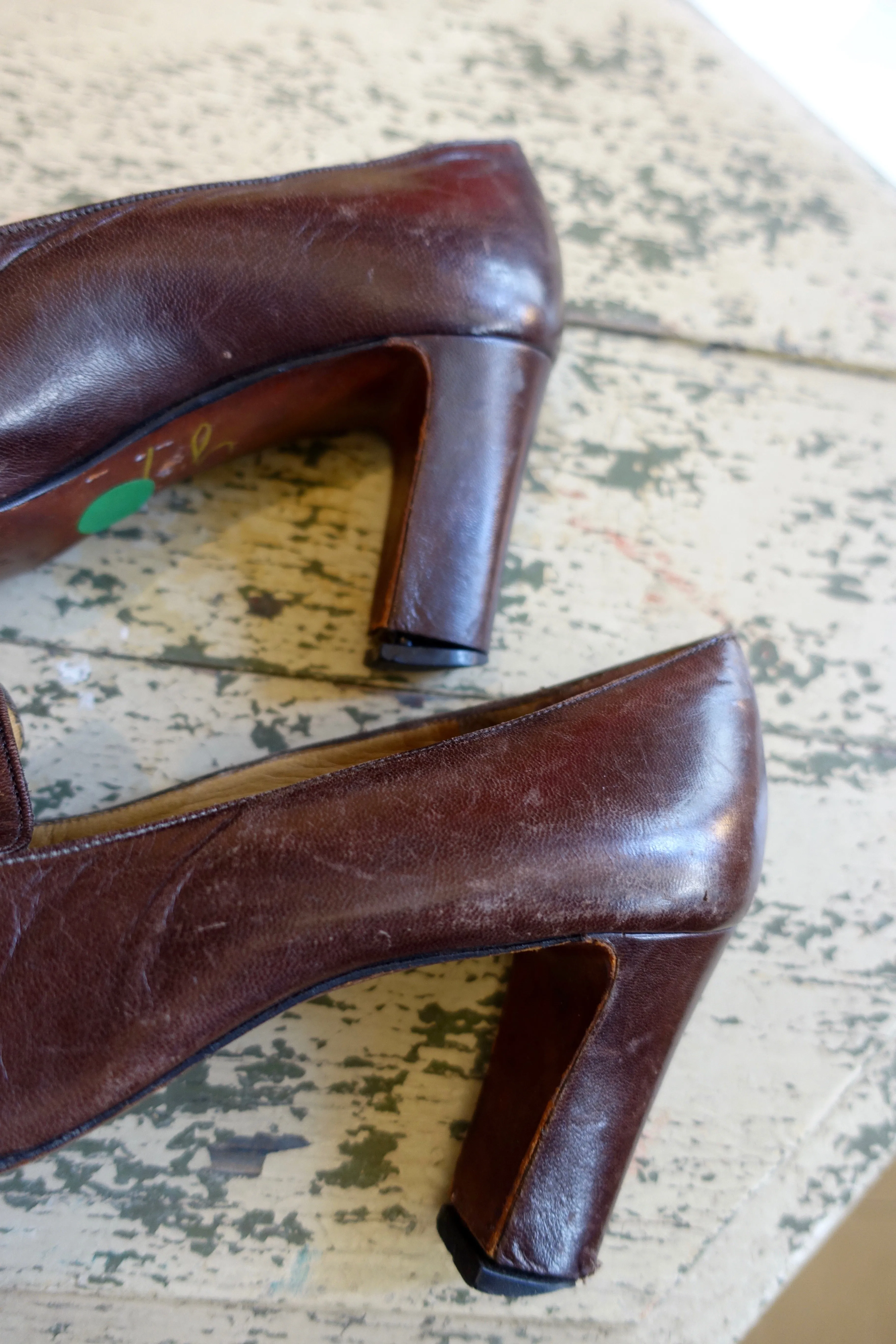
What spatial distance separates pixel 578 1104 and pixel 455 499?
1.51 feet

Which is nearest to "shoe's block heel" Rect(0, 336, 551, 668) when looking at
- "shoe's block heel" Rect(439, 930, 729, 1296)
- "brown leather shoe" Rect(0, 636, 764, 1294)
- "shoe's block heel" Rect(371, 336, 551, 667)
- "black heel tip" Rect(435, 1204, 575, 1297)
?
"shoe's block heel" Rect(371, 336, 551, 667)

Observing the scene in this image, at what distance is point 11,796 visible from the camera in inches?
19.8

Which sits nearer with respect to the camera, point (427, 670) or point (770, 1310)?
point (427, 670)

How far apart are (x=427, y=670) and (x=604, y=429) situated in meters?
0.30

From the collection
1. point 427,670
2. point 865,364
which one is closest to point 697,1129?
point 427,670

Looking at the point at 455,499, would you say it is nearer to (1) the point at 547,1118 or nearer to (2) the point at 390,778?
(2) the point at 390,778

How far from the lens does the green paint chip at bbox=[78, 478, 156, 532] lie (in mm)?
676

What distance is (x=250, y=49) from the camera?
83cm

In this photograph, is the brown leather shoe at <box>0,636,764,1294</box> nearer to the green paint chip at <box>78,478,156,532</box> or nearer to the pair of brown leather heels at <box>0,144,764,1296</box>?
the pair of brown leather heels at <box>0,144,764,1296</box>

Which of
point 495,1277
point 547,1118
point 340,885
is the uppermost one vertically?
point 340,885

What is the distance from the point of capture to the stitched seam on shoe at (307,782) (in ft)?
1.70

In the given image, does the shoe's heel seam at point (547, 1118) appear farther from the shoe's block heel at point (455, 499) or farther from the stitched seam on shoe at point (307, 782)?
the shoe's block heel at point (455, 499)

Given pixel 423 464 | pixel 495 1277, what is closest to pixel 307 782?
pixel 423 464

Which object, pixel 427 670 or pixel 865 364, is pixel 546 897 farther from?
pixel 865 364
